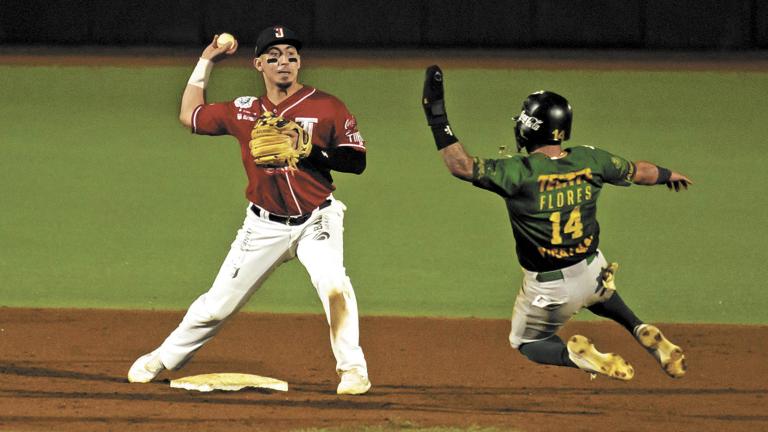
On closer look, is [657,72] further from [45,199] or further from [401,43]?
[45,199]

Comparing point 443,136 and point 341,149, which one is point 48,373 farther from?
point 443,136

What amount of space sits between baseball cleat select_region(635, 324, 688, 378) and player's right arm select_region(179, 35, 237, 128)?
104 inches

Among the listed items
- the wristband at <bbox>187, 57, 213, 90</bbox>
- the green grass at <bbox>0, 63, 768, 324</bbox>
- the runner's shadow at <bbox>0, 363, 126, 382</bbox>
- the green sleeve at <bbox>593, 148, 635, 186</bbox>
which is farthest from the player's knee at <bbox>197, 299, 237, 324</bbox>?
the green grass at <bbox>0, 63, 768, 324</bbox>

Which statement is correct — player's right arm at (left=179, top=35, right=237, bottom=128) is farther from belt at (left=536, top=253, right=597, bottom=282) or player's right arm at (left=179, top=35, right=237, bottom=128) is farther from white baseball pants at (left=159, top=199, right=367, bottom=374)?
belt at (left=536, top=253, right=597, bottom=282)

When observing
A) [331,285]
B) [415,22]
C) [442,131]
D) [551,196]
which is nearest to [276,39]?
[442,131]

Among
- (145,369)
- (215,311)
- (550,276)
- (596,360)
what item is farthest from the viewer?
(145,369)

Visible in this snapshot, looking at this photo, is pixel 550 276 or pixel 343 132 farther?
pixel 343 132

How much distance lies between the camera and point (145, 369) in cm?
783

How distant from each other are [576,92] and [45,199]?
819 cm

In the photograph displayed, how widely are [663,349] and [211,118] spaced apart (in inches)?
103

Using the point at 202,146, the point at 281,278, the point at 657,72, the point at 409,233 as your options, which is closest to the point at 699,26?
the point at 657,72

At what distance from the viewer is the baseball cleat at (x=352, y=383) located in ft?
24.6

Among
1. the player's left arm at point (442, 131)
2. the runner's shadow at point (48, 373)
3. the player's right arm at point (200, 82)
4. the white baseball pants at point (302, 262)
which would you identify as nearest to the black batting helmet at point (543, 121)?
the player's left arm at point (442, 131)

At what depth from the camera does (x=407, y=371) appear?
8289 millimetres
